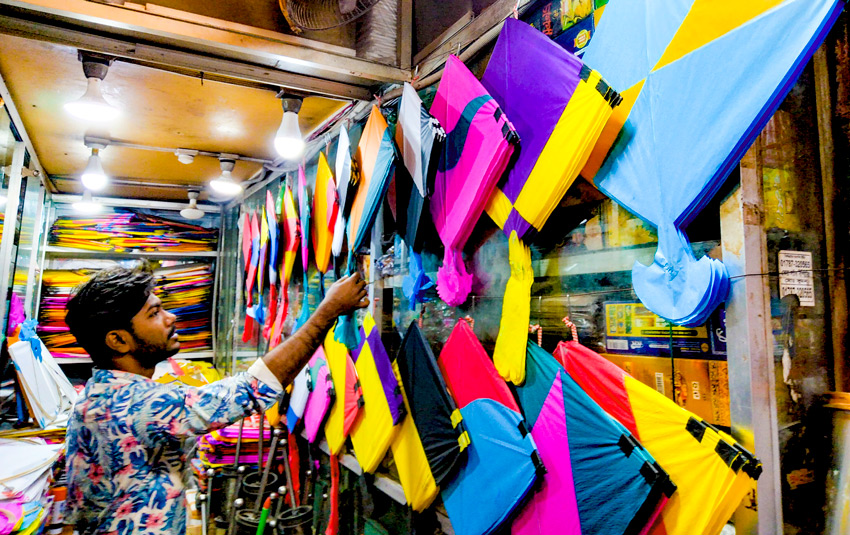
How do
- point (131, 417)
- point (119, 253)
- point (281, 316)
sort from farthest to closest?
point (119, 253) → point (281, 316) → point (131, 417)

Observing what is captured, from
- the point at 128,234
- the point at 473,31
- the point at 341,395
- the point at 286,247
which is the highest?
the point at 473,31

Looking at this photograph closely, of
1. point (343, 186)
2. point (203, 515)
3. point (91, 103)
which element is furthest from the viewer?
point (203, 515)

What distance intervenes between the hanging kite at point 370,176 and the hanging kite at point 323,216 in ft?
0.98

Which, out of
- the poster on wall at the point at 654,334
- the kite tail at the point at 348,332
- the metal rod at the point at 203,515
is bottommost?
the metal rod at the point at 203,515

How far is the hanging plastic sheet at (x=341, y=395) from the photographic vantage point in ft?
7.95

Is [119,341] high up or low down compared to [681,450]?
up

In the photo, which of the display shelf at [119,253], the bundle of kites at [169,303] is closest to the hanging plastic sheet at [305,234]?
the bundle of kites at [169,303]

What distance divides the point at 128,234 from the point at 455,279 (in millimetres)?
4733

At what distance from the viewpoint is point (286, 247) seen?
358 centimetres

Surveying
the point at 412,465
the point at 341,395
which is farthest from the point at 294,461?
the point at 412,465

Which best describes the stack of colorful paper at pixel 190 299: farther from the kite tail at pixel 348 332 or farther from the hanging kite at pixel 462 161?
the hanging kite at pixel 462 161

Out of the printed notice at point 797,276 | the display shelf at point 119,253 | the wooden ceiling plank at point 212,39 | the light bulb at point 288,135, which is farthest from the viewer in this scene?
the display shelf at point 119,253

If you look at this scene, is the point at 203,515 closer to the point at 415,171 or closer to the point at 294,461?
the point at 294,461

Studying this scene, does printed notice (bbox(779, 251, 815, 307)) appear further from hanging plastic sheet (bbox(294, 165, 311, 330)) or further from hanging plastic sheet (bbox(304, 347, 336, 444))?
hanging plastic sheet (bbox(294, 165, 311, 330))
